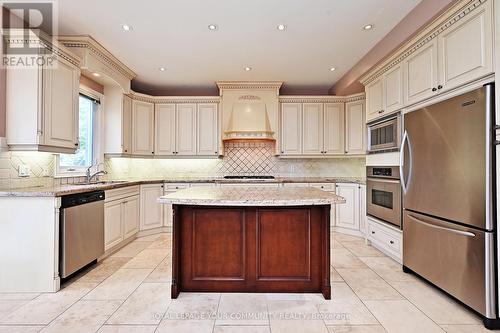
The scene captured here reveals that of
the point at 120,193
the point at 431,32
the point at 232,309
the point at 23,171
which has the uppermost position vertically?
the point at 431,32

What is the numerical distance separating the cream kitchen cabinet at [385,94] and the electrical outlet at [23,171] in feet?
13.4

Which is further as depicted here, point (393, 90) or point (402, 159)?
point (393, 90)

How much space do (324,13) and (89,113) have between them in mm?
3499

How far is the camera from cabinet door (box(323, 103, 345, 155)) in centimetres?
489

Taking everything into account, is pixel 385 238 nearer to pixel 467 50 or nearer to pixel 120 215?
pixel 467 50

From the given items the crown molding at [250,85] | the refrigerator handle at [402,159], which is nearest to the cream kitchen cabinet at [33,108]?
the crown molding at [250,85]

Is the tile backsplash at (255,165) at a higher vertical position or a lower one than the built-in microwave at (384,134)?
lower

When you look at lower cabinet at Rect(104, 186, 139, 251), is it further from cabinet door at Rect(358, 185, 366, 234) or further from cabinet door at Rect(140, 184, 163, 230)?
cabinet door at Rect(358, 185, 366, 234)

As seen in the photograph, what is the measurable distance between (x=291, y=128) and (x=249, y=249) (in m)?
3.06

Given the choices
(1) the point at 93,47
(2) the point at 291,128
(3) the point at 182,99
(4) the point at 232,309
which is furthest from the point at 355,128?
(1) the point at 93,47

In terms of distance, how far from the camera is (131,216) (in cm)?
399

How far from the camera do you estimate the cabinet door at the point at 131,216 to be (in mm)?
3796

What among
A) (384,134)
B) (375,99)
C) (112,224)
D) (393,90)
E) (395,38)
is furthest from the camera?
(375,99)

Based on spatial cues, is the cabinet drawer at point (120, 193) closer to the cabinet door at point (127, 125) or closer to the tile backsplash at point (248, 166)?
the cabinet door at point (127, 125)
